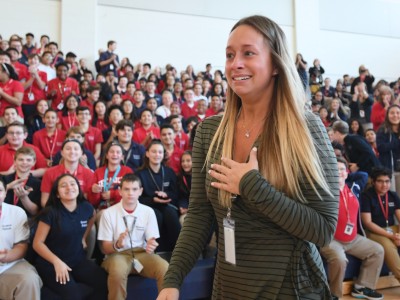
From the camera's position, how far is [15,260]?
2.91 meters

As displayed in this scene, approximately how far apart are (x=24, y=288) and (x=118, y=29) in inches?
393

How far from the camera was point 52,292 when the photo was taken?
111 inches

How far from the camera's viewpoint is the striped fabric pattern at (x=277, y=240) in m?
0.87

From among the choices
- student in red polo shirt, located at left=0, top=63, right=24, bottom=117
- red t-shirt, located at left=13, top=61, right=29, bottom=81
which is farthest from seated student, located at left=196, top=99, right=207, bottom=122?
red t-shirt, located at left=13, top=61, right=29, bottom=81

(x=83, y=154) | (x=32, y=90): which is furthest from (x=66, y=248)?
(x=32, y=90)

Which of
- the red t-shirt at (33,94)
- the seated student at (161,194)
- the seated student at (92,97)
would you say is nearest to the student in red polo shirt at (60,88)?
the red t-shirt at (33,94)

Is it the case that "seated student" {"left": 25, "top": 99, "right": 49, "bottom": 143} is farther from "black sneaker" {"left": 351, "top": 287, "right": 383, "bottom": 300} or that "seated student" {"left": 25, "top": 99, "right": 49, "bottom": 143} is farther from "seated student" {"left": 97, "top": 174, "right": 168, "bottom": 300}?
"black sneaker" {"left": 351, "top": 287, "right": 383, "bottom": 300}

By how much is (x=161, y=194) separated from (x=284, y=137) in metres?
3.07

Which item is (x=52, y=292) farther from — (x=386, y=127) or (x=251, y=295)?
(x=386, y=127)

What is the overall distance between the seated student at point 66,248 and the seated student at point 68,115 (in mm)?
2755

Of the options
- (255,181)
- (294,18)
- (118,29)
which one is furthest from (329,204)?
(294,18)

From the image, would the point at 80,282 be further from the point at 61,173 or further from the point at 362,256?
the point at 362,256

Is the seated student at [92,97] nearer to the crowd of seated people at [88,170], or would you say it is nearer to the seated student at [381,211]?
the crowd of seated people at [88,170]

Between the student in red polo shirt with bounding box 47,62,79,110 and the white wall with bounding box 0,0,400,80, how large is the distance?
4150 millimetres
